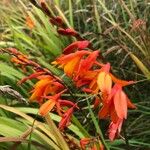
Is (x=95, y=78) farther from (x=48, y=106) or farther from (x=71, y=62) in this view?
(x=48, y=106)

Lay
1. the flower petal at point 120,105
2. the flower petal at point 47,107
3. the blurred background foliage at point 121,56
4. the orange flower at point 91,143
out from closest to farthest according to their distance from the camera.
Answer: the flower petal at point 120,105, the flower petal at point 47,107, the orange flower at point 91,143, the blurred background foliage at point 121,56

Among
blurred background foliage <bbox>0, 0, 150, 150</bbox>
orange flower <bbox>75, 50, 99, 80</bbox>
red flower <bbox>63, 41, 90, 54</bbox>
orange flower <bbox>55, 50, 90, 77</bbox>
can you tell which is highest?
red flower <bbox>63, 41, 90, 54</bbox>

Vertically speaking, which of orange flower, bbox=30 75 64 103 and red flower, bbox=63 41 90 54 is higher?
red flower, bbox=63 41 90 54

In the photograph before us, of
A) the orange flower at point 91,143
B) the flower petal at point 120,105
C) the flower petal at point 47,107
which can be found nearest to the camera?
the flower petal at point 120,105

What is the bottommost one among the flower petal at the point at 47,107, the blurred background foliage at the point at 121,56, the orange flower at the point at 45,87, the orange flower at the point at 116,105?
the blurred background foliage at the point at 121,56

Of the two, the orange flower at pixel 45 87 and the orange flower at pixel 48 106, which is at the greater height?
the orange flower at pixel 45 87

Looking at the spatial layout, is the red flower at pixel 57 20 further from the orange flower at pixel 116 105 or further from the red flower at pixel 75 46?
the orange flower at pixel 116 105

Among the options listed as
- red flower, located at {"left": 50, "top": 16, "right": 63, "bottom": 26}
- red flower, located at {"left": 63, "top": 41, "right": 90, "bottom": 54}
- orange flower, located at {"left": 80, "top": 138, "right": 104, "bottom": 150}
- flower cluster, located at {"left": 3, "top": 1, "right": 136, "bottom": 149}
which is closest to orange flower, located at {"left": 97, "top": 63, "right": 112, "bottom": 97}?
flower cluster, located at {"left": 3, "top": 1, "right": 136, "bottom": 149}

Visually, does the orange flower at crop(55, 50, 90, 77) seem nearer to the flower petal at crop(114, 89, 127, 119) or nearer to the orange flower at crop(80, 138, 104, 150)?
the flower petal at crop(114, 89, 127, 119)

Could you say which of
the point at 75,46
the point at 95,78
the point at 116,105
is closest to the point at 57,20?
the point at 75,46

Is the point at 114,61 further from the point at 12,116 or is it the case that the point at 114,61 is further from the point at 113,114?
the point at 113,114


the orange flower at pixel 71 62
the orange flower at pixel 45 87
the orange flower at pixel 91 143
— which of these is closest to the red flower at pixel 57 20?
the orange flower at pixel 71 62

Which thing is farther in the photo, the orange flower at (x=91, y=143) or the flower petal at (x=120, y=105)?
the orange flower at (x=91, y=143)
